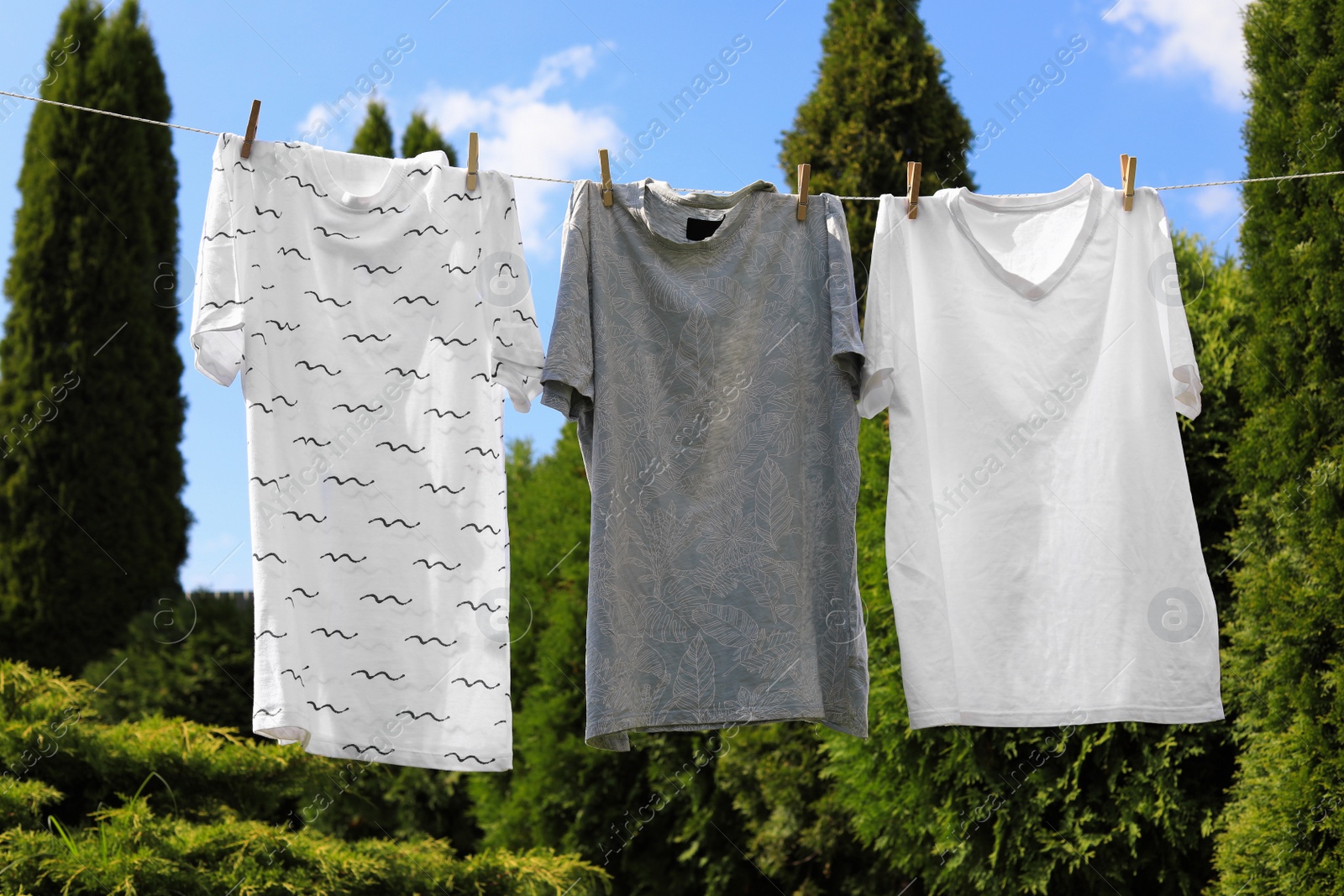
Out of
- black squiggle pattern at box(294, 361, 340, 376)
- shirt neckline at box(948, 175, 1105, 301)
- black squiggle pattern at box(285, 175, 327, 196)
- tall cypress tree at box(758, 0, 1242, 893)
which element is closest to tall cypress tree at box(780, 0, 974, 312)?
tall cypress tree at box(758, 0, 1242, 893)

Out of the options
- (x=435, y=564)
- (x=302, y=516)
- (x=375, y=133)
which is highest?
(x=375, y=133)

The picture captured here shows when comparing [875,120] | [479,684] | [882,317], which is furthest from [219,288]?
[875,120]

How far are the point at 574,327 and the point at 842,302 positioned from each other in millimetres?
661

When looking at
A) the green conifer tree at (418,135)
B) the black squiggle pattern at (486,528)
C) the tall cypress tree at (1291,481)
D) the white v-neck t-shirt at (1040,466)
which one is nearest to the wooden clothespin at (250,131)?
the black squiggle pattern at (486,528)

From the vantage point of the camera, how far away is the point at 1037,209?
2912 millimetres

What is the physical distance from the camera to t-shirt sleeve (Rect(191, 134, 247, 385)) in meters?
2.45

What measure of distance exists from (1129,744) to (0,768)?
386cm

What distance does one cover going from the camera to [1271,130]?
3.60m

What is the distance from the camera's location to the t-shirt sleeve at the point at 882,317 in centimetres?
271

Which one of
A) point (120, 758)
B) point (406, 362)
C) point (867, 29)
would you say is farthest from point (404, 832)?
point (867, 29)

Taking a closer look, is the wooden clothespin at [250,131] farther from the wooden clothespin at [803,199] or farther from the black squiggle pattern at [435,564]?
the wooden clothespin at [803,199]

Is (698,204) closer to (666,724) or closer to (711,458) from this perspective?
(711,458)

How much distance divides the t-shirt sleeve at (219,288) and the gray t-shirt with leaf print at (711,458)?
699 millimetres

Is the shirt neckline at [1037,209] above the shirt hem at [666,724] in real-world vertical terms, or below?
above
